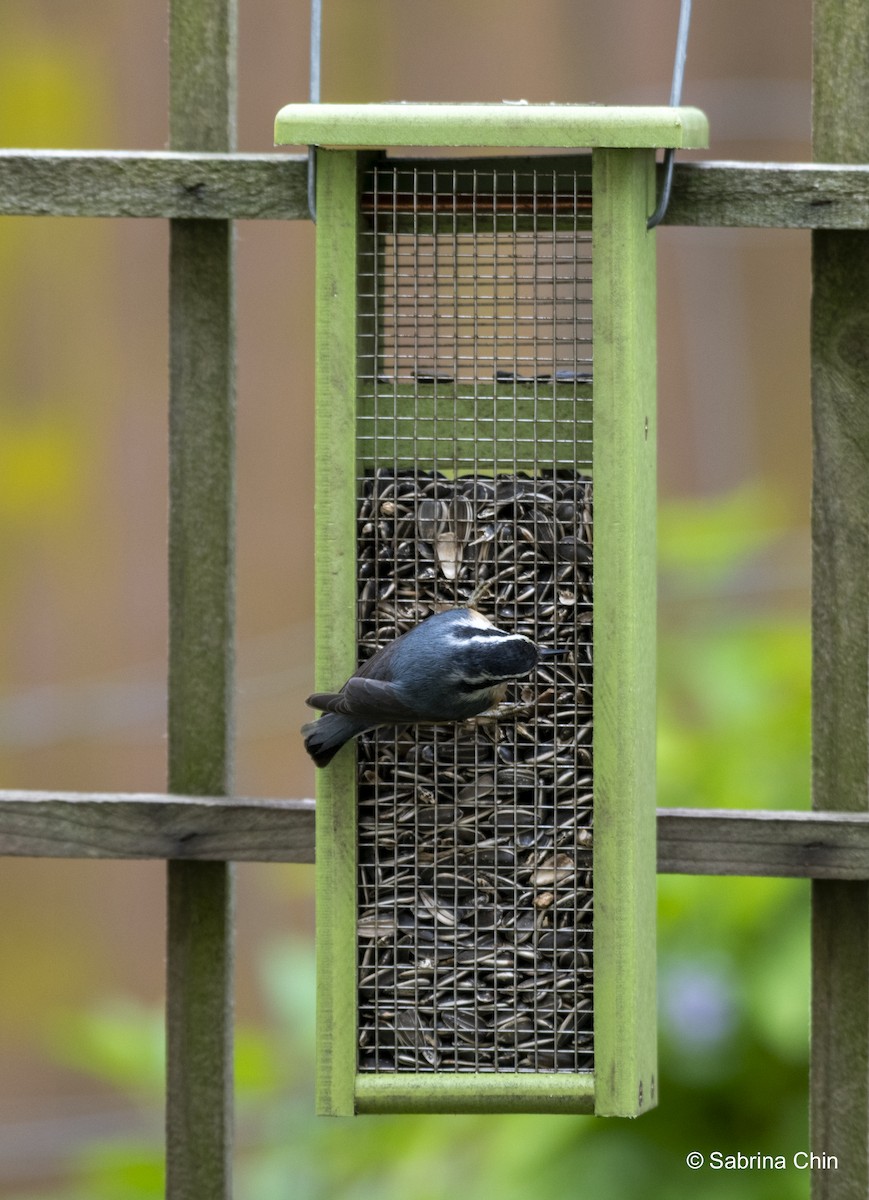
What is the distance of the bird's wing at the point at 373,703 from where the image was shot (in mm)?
2156

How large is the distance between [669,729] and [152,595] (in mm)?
1396

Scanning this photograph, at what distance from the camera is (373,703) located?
2166 millimetres

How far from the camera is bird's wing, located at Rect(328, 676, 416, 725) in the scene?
7.07 feet

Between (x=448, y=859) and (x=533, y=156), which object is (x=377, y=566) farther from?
(x=533, y=156)

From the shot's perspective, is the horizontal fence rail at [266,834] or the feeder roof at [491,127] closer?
the feeder roof at [491,127]

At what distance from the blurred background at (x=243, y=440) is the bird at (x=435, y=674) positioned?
6.44ft

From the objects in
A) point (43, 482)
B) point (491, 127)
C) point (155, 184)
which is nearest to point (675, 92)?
point (491, 127)

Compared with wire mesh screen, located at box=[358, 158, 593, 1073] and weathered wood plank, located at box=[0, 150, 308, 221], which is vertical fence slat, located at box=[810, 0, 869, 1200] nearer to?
wire mesh screen, located at box=[358, 158, 593, 1073]

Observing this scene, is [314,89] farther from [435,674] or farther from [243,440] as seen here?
[243,440]

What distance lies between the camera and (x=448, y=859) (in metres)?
2.36

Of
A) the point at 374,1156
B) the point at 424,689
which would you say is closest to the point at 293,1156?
the point at 374,1156

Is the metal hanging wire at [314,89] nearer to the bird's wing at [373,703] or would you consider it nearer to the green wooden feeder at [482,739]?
the green wooden feeder at [482,739]

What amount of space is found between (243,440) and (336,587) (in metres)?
2.22
